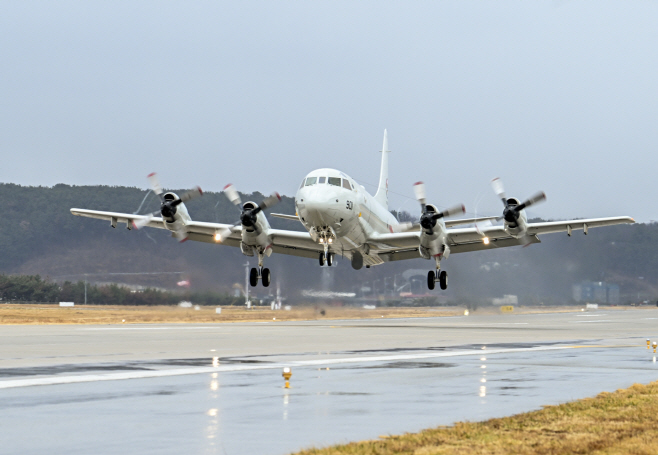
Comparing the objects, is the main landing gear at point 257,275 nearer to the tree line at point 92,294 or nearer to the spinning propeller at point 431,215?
the spinning propeller at point 431,215

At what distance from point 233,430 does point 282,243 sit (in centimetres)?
3719

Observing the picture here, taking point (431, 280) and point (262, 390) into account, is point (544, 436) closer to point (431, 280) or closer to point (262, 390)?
point (262, 390)

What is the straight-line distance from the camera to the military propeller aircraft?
4066cm

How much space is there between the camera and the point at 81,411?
38.0ft

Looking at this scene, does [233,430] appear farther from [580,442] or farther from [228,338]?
[228,338]

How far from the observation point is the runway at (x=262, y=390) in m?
9.67

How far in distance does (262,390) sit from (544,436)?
19.4 feet

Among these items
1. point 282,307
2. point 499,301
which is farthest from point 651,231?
point 282,307

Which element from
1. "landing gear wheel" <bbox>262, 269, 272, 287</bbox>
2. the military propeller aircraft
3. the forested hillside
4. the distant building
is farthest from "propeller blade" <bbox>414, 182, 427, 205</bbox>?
the distant building

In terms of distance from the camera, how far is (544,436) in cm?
1013

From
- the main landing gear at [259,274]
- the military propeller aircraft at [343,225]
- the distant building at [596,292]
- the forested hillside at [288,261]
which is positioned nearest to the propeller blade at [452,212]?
the military propeller aircraft at [343,225]

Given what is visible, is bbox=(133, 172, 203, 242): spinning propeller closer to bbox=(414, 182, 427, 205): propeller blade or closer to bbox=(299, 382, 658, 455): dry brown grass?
bbox=(414, 182, 427, 205): propeller blade

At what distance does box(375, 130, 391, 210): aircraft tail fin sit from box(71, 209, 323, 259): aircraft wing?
10.6 meters

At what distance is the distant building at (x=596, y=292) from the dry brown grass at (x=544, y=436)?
77.4 meters
